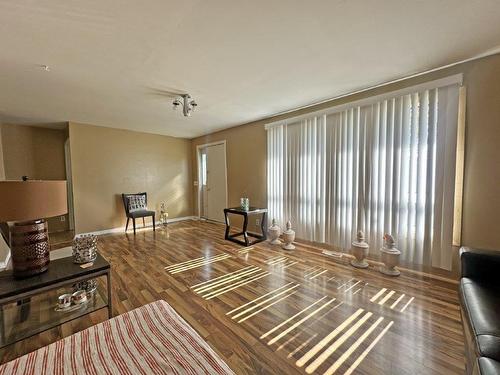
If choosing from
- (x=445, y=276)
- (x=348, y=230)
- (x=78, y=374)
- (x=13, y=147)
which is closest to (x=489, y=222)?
(x=445, y=276)

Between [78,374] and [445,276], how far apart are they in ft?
10.5

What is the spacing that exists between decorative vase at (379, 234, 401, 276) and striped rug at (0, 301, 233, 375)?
2348mm

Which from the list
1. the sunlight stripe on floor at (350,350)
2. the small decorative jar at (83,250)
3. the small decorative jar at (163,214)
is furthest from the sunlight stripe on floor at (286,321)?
the small decorative jar at (163,214)

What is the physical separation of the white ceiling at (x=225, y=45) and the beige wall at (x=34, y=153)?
5.65ft

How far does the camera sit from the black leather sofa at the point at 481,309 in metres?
0.90

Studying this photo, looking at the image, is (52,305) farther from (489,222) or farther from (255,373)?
(489,222)

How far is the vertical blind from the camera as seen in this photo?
2.17 meters

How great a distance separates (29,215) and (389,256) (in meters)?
3.27

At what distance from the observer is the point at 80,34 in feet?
5.19

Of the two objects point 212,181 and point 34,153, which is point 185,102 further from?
point 34,153

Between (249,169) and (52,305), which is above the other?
(249,169)

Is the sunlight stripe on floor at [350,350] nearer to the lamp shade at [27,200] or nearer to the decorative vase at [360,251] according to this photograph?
the decorative vase at [360,251]

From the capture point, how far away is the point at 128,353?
91cm

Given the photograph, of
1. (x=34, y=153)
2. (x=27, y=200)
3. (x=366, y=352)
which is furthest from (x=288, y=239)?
(x=34, y=153)
